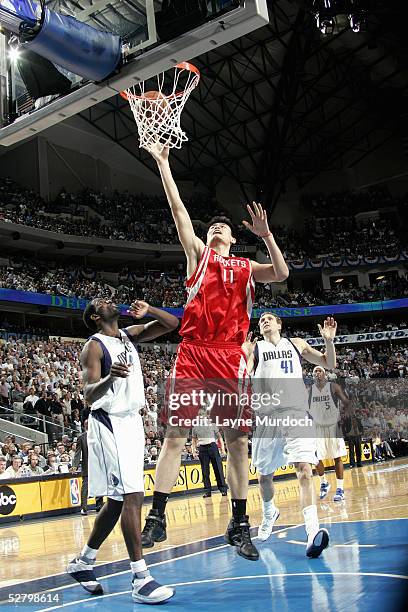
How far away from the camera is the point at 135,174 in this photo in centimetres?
3900

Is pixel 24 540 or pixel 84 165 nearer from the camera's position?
pixel 24 540

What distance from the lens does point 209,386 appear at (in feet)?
15.6

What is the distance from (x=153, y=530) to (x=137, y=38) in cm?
426

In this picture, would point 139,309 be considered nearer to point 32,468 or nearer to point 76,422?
point 32,468

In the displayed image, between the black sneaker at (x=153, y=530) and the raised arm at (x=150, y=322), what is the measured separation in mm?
1299

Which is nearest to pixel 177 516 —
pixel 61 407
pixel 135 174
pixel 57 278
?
pixel 61 407

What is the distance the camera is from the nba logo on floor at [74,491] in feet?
41.3

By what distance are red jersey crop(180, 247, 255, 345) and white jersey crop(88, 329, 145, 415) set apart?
469mm

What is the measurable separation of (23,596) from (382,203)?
41.5m

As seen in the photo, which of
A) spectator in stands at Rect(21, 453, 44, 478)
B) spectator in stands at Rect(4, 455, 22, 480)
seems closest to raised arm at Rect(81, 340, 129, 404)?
spectator in stands at Rect(4, 455, 22, 480)

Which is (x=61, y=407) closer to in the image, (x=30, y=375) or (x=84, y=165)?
(x=30, y=375)

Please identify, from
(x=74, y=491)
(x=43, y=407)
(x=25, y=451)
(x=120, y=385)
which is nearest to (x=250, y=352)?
(x=120, y=385)

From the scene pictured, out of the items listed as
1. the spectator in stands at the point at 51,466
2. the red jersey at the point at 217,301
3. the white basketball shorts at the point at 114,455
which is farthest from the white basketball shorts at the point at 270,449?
the spectator in stands at the point at 51,466

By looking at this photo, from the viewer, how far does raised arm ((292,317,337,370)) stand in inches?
250
